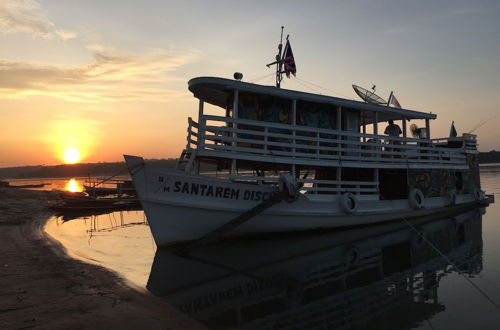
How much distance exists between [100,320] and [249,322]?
224cm

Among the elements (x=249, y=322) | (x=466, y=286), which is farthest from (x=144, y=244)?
(x=466, y=286)

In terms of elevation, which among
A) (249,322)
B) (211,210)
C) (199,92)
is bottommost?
(249,322)

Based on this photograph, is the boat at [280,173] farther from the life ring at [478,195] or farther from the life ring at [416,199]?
the life ring at [478,195]

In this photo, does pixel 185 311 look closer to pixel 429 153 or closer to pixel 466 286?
pixel 466 286

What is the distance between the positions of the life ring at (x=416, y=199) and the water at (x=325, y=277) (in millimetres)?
1229

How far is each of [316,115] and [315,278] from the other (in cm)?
701

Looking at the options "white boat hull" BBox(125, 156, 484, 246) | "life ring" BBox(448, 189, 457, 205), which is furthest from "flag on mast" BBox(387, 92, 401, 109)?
"white boat hull" BBox(125, 156, 484, 246)

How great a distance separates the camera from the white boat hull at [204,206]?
384 inches

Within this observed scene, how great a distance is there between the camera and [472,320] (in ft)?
18.8

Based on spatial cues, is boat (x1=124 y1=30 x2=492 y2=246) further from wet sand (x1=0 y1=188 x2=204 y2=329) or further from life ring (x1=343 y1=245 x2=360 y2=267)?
wet sand (x1=0 y1=188 x2=204 y2=329)

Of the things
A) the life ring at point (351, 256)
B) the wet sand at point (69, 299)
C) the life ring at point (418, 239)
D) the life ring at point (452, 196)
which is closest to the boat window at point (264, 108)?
the life ring at point (351, 256)

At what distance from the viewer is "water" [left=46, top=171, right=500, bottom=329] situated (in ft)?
19.6

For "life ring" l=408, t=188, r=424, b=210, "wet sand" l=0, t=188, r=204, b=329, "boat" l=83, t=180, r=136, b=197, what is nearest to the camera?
"wet sand" l=0, t=188, r=204, b=329

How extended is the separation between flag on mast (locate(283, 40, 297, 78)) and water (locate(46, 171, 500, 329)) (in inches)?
251
